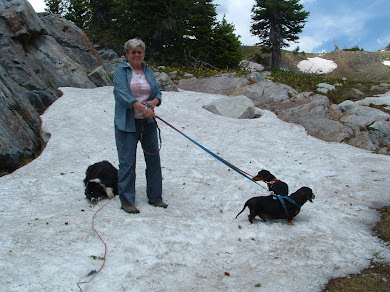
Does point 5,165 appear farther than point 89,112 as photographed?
No

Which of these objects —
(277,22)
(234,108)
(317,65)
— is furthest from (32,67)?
(317,65)

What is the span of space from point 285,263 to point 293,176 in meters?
3.91

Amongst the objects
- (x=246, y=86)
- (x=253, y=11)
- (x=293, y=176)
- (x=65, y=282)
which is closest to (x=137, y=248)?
(x=65, y=282)

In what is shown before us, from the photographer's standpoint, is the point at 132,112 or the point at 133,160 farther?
the point at 133,160

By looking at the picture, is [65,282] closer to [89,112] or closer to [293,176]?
[293,176]

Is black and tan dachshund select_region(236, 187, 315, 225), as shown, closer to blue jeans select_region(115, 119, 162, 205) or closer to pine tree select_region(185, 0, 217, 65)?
blue jeans select_region(115, 119, 162, 205)

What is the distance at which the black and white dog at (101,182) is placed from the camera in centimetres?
582

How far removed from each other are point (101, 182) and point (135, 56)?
7.61 feet

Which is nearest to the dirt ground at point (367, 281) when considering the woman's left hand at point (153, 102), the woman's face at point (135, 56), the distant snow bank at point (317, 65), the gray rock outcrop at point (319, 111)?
the woman's left hand at point (153, 102)

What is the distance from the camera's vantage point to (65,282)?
3.45 meters

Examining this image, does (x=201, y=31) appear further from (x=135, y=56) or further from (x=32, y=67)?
(x=135, y=56)

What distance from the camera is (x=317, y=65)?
136ft

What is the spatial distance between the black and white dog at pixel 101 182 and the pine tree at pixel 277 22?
93.0ft

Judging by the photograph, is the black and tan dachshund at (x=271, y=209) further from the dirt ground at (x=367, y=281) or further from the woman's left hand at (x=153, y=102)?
the woman's left hand at (x=153, y=102)
